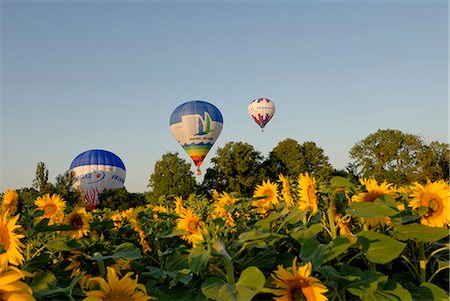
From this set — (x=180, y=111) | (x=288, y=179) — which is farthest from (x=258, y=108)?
(x=288, y=179)

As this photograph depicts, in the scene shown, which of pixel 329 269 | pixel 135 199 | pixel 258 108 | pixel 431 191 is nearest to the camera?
pixel 329 269

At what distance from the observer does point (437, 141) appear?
159 ft

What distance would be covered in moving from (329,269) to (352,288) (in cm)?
15

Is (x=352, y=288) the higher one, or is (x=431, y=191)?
(x=431, y=191)

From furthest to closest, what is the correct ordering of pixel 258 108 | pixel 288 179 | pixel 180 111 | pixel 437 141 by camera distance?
1. pixel 437 141
2. pixel 258 108
3. pixel 180 111
4. pixel 288 179

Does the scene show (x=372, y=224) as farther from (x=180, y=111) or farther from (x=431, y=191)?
(x=180, y=111)

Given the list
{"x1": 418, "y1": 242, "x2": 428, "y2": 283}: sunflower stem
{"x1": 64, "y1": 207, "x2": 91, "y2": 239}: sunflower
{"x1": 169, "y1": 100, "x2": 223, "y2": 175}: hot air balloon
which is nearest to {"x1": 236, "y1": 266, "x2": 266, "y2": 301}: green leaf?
{"x1": 418, "y1": 242, "x2": 428, "y2": 283}: sunflower stem

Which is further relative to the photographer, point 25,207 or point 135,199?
point 135,199

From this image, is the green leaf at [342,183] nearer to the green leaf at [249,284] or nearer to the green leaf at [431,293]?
the green leaf at [431,293]

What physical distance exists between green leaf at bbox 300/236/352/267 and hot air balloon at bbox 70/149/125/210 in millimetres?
35586

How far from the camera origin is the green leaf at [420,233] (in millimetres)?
1989

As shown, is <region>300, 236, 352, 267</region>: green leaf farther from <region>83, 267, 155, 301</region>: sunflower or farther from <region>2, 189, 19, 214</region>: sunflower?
<region>2, 189, 19, 214</region>: sunflower

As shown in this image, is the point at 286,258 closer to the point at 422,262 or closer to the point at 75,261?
the point at 422,262

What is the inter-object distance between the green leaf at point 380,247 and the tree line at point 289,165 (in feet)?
130
